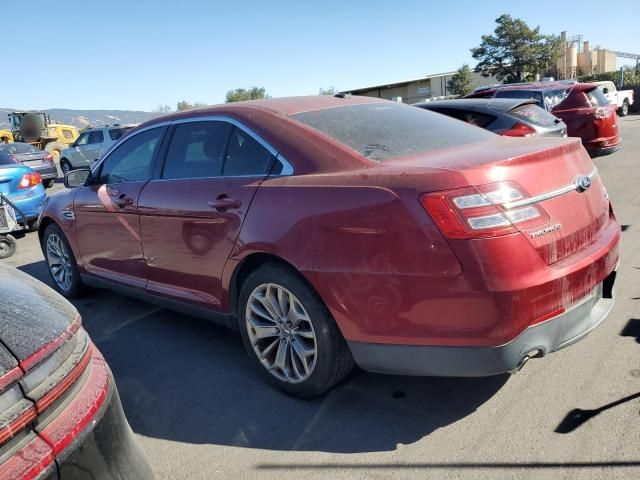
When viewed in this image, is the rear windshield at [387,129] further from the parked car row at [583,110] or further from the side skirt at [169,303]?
the parked car row at [583,110]

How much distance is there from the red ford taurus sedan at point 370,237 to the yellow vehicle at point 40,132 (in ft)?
90.0

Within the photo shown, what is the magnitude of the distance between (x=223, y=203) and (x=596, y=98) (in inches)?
385

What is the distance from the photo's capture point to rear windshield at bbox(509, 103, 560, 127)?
7.48m

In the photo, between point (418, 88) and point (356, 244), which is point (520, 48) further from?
point (356, 244)

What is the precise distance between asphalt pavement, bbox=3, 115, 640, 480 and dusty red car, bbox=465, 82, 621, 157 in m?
6.83

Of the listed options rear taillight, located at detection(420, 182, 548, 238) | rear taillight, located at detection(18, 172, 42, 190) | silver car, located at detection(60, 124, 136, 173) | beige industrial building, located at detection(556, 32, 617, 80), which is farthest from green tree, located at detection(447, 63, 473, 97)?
rear taillight, located at detection(420, 182, 548, 238)

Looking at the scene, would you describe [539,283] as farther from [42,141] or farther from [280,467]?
[42,141]

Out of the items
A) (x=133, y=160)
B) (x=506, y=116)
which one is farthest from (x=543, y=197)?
(x=506, y=116)

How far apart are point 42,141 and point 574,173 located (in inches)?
1232

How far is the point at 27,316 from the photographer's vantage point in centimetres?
181

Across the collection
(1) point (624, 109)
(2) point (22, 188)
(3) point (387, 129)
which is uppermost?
(3) point (387, 129)

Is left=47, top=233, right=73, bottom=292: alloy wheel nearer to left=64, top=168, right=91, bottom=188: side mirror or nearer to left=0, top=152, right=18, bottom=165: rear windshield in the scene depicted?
left=64, top=168, right=91, bottom=188: side mirror

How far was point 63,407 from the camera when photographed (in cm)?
166

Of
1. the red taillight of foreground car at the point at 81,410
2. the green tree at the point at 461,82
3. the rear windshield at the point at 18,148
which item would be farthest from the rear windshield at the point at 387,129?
the green tree at the point at 461,82
